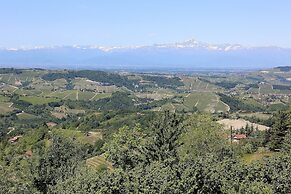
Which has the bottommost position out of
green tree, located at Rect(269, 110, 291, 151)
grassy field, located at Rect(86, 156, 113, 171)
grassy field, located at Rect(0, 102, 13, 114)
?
grassy field, located at Rect(0, 102, 13, 114)

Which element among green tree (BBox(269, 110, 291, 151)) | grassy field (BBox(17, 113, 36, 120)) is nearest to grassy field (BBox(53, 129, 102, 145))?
grassy field (BBox(17, 113, 36, 120))

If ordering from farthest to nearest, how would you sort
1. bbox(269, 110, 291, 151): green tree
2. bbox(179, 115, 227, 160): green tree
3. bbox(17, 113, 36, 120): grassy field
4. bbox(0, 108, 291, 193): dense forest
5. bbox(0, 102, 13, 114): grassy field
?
bbox(0, 102, 13, 114): grassy field
bbox(17, 113, 36, 120): grassy field
bbox(269, 110, 291, 151): green tree
bbox(179, 115, 227, 160): green tree
bbox(0, 108, 291, 193): dense forest

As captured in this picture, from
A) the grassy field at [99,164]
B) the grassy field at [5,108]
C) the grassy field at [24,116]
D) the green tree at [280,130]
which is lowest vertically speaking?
the grassy field at [24,116]

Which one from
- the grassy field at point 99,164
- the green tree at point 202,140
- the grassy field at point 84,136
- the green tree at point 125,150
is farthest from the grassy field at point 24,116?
the green tree at point 125,150

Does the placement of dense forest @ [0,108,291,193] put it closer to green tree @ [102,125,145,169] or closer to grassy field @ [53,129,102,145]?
green tree @ [102,125,145,169]

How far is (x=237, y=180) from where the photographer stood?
2700 cm

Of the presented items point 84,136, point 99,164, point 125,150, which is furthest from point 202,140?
point 84,136

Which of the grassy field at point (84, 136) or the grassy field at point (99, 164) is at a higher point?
the grassy field at point (99, 164)

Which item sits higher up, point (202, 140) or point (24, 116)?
point (202, 140)

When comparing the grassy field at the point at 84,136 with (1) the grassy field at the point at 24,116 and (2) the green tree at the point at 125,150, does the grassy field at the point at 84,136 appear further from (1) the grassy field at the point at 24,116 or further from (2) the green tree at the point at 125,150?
(2) the green tree at the point at 125,150

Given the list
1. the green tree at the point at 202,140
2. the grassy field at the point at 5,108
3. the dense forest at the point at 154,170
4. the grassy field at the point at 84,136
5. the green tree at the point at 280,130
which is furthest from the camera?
the grassy field at the point at 5,108

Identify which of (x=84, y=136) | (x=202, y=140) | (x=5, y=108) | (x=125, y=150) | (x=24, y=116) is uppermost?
(x=125, y=150)

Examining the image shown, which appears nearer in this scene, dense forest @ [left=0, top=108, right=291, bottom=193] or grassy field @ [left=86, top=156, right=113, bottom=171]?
dense forest @ [left=0, top=108, right=291, bottom=193]

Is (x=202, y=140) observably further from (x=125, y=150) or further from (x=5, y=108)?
(x=5, y=108)
